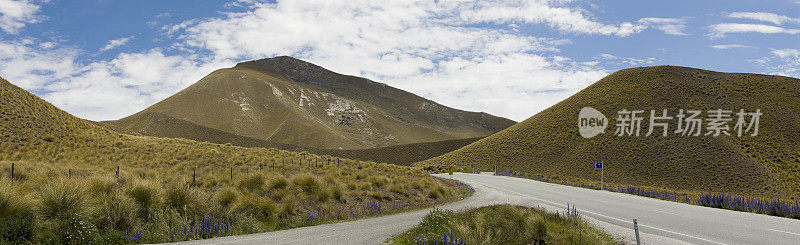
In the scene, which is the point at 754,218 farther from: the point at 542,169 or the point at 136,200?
the point at 542,169

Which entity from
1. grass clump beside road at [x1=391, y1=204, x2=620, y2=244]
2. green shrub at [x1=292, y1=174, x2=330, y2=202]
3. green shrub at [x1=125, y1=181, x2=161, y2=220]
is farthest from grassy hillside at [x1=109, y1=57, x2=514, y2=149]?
grass clump beside road at [x1=391, y1=204, x2=620, y2=244]

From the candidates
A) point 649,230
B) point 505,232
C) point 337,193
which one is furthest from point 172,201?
point 649,230

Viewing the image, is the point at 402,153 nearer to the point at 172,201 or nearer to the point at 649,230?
the point at 172,201

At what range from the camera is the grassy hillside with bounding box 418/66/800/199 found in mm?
50416

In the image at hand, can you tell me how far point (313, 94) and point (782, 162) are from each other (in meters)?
152

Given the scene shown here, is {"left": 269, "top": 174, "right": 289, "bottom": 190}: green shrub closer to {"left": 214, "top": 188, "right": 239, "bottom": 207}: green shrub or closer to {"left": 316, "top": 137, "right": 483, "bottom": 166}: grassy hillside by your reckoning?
{"left": 214, "top": 188, "right": 239, "bottom": 207}: green shrub

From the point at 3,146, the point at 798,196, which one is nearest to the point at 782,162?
the point at 798,196

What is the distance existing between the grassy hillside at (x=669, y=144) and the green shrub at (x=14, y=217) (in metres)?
49.9

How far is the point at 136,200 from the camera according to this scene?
11.0 meters

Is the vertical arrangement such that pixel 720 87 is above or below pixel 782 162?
above

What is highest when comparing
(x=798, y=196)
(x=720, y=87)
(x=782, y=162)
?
(x=720, y=87)

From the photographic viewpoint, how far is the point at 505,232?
8.30m

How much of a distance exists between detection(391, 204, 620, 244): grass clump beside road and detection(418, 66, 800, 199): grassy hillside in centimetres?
4403

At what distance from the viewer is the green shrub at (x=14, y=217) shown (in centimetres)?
772
